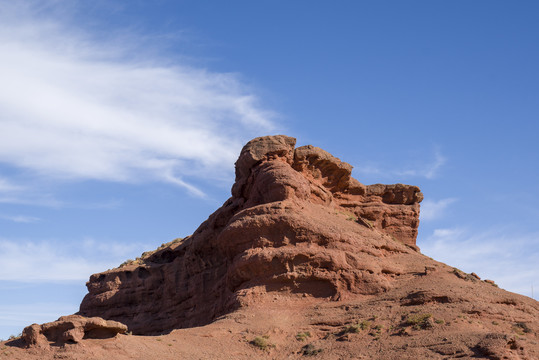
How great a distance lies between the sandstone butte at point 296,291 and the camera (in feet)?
102

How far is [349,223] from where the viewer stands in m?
41.2

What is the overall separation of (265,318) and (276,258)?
3361 millimetres

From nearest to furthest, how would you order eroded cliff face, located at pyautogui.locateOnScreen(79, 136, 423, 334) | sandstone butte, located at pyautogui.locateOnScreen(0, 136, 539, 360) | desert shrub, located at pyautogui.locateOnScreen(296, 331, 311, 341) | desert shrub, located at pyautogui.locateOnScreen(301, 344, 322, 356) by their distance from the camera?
1. sandstone butte, located at pyautogui.locateOnScreen(0, 136, 539, 360)
2. desert shrub, located at pyautogui.locateOnScreen(301, 344, 322, 356)
3. desert shrub, located at pyautogui.locateOnScreen(296, 331, 311, 341)
4. eroded cliff face, located at pyautogui.locateOnScreen(79, 136, 423, 334)

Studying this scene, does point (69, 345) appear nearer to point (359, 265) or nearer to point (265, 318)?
point (265, 318)

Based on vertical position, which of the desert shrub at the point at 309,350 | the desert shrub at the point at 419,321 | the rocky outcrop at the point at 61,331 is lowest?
the rocky outcrop at the point at 61,331

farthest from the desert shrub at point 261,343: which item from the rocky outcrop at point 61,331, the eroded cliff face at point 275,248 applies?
the rocky outcrop at point 61,331

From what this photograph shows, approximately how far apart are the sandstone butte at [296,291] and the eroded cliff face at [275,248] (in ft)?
0.23

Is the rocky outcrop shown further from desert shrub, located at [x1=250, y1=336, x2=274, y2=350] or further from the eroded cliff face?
the eroded cliff face

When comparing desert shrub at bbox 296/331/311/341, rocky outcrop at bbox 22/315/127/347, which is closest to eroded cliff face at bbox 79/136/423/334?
desert shrub at bbox 296/331/311/341

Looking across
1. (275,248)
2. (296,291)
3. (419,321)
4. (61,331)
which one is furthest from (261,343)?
(61,331)

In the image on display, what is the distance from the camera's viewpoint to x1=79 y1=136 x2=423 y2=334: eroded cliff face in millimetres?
37250

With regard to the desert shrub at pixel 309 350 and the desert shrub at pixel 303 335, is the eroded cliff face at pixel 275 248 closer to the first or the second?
the desert shrub at pixel 303 335

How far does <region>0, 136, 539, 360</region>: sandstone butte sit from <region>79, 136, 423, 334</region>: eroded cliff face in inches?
2.7

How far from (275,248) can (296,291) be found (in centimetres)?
232
